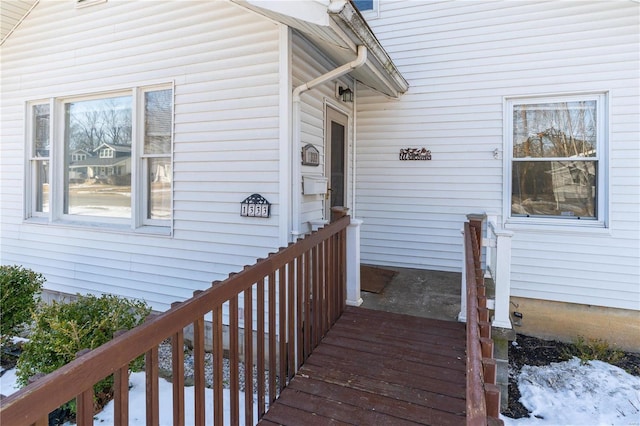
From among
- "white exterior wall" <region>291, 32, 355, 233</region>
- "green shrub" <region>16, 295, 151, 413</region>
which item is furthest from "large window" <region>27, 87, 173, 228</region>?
"white exterior wall" <region>291, 32, 355, 233</region>

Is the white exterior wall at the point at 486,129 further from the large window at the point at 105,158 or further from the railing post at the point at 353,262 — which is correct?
the large window at the point at 105,158

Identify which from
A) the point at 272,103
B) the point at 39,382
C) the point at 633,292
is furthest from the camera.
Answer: the point at 633,292

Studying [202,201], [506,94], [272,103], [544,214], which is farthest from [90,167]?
[544,214]

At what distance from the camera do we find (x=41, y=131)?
5.00 m

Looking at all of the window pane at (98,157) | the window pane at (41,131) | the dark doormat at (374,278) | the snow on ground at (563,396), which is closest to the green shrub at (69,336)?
the snow on ground at (563,396)

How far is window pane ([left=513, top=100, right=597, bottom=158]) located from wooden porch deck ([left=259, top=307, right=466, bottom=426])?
2.62 metres

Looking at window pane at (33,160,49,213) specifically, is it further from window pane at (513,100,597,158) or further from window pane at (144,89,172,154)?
window pane at (513,100,597,158)

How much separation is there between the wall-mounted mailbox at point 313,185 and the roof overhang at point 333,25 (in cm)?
119

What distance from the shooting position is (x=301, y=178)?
350 cm

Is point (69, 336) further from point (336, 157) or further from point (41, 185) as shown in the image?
point (336, 157)

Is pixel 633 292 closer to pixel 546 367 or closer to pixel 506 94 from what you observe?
pixel 546 367

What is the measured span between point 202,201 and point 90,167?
1.89 metres

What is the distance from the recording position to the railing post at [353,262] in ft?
11.8

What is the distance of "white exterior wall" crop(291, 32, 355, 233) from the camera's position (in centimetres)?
349
